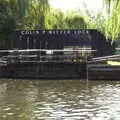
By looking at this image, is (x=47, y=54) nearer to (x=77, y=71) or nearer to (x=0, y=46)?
Result: (x=77, y=71)

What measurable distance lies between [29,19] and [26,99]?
28.0 metres

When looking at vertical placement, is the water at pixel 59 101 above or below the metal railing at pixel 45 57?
below

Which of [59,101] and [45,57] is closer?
[59,101]

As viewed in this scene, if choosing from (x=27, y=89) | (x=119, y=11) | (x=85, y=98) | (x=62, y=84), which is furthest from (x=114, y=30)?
(x=85, y=98)

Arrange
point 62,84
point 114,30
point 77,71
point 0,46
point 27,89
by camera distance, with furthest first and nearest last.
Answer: point 0,46 → point 114,30 → point 77,71 → point 62,84 → point 27,89

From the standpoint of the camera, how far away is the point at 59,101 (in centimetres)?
1988

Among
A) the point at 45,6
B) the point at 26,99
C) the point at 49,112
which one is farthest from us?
the point at 45,6

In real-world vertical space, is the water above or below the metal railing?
below

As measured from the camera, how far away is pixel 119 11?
1337 inches

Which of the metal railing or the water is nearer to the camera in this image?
the water

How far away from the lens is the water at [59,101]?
1605cm

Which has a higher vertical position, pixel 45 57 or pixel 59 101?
pixel 45 57

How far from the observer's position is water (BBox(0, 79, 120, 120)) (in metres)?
16.0

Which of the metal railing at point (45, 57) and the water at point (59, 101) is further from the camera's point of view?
the metal railing at point (45, 57)
